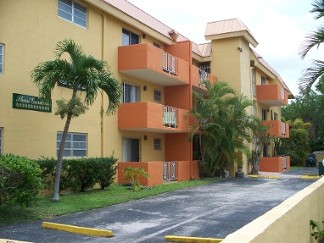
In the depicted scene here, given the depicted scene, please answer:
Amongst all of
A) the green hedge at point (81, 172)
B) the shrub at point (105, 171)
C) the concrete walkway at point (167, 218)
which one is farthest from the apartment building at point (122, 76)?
the concrete walkway at point (167, 218)

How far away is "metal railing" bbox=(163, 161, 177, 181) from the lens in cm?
2019

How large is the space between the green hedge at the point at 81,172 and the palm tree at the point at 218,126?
708 cm

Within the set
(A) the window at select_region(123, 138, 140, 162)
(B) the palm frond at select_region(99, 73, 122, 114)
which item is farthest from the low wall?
(A) the window at select_region(123, 138, 140, 162)

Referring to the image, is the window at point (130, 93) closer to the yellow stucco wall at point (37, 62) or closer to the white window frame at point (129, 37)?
the yellow stucco wall at point (37, 62)

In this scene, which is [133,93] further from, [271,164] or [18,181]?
[271,164]

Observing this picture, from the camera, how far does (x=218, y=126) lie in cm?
2233

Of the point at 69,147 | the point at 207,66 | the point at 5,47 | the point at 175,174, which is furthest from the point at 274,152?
the point at 5,47

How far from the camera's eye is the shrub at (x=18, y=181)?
10.2 meters

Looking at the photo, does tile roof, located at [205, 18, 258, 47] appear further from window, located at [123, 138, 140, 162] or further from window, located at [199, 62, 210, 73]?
window, located at [123, 138, 140, 162]

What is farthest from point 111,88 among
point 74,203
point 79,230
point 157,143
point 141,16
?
point 157,143

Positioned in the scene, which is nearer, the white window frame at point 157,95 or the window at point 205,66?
the white window frame at point 157,95

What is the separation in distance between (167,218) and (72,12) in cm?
957

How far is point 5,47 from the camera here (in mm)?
13422

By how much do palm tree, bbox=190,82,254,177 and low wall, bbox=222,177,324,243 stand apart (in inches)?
507
